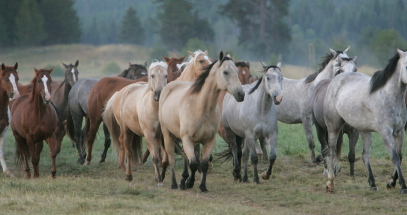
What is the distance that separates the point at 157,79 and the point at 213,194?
191cm

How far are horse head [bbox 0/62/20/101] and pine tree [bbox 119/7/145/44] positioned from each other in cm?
7432

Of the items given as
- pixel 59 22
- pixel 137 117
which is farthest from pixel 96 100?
pixel 59 22

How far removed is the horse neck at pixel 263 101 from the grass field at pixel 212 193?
3.48ft

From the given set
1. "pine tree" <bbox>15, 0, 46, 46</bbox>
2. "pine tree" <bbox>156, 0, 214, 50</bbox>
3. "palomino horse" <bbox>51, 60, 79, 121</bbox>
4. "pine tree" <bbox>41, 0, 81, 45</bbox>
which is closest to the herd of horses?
"palomino horse" <bbox>51, 60, 79, 121</bbox>

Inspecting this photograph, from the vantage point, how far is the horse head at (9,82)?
976 cm

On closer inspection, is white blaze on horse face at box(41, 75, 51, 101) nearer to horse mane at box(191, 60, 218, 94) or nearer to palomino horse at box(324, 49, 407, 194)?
horse mane at box(191, 60, 218, 94)

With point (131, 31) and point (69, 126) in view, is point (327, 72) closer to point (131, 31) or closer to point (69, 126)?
point (69, 126)

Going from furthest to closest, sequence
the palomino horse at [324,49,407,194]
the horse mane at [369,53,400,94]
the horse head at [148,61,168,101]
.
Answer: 1. the horse head at [148,61,168,101]
2. the horse mane at [369,53,400,94]
3. the palomino horse at [324,49,407,194]

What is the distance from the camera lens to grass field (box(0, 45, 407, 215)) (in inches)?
266

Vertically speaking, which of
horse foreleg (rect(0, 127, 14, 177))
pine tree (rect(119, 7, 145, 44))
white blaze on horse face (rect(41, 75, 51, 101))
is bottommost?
horse foreleg (rect(0, 127, 14, 177))

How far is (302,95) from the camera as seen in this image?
11.5 meters

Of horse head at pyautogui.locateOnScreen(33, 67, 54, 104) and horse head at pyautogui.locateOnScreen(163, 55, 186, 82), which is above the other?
horse head at pyautogui.locateOnScreen(163, 55, 186, 82)

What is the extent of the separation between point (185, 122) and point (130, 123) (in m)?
1.67

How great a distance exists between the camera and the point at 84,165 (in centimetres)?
1135
